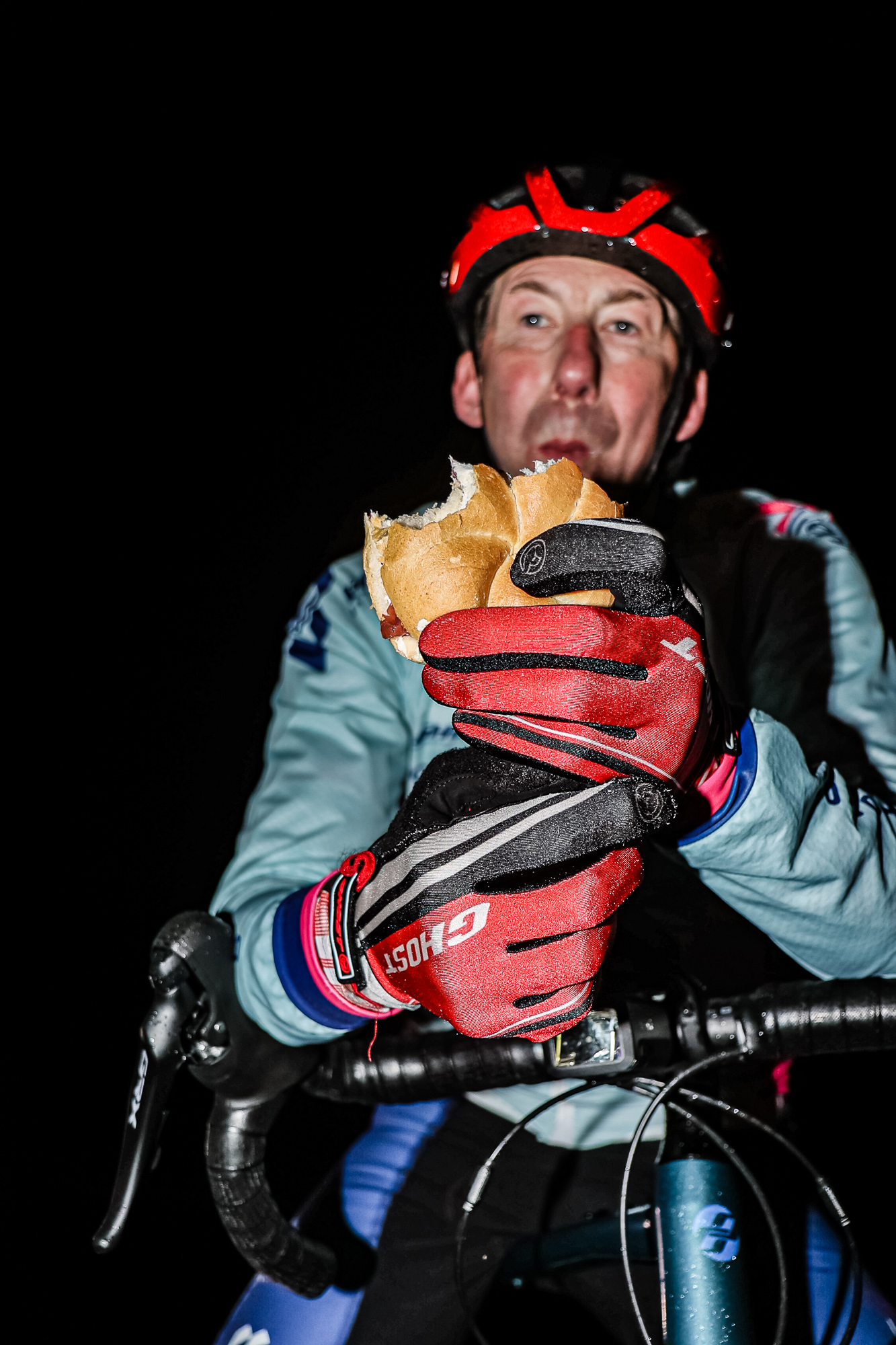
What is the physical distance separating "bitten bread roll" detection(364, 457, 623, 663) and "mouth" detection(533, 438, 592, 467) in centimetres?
65

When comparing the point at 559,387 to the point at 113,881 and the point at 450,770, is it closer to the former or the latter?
the point at 450,770

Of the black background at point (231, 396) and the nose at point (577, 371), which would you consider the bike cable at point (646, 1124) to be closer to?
the nose at point (577, 371)

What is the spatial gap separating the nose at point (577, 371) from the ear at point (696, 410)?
0.30 meters

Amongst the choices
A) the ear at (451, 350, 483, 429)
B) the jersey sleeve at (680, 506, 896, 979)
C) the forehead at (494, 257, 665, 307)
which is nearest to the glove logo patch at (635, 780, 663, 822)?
the jersey sleeve at (680, 506, 896, 979)

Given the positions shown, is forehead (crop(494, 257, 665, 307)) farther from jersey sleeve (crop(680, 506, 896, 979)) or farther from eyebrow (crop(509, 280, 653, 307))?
jersey sleeve (crop(680, 506, 896, 979))

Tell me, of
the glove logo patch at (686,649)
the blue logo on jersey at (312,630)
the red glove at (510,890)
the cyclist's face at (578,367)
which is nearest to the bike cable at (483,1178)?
the red glove at (510,890)

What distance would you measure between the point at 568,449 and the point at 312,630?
1.74ft

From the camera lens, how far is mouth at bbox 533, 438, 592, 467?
1.49 metres

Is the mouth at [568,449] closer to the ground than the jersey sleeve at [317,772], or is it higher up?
higher up

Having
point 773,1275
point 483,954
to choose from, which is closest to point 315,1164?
point 773,1275

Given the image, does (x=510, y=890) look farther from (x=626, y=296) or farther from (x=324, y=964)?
(x=626, y=296)

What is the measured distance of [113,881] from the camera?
2184 millimetres

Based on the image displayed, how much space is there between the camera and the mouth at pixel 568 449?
149cm

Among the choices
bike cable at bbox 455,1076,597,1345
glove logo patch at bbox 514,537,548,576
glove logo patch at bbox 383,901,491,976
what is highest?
glove logo patch at bbox 514,537,548,576
